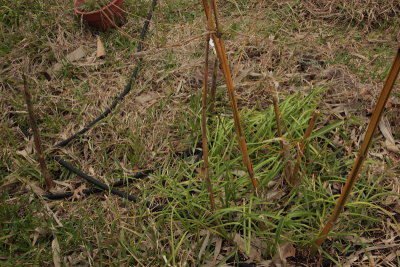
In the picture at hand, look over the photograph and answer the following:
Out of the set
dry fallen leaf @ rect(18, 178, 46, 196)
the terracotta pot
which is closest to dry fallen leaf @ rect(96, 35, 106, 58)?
the terracotta pot

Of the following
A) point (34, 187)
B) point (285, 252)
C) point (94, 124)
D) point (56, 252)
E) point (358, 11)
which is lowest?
point (285, 252)

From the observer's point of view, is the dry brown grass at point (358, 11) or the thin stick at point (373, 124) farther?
the dry brown grass at point (358, 11)

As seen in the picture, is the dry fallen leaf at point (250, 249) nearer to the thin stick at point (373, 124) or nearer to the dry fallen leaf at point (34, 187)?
the thin stick at point (373, 124)

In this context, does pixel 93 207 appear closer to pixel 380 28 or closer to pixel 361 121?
pixel 361 121

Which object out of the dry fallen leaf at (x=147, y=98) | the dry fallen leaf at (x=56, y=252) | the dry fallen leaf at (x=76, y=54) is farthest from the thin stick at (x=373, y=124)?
the dry fallen leaf at (x=76, y=54)

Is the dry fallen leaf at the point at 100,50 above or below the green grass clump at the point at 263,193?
above

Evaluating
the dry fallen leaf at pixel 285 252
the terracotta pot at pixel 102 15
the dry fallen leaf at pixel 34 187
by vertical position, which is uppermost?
the terracotta pot at pixel 102 15

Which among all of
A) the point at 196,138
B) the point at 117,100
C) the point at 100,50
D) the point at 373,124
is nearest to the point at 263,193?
the point at 196,138

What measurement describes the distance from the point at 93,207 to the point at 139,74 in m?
1.05

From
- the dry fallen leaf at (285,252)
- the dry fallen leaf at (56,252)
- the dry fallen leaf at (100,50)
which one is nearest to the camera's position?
the dry fallen leaf at (285,252)

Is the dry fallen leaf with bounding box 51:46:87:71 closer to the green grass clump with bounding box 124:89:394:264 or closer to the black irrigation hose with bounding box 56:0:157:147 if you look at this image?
the black irrigation hose with bounding box 56:0:157:147

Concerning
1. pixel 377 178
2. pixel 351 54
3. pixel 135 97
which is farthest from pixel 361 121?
pixel 135 97

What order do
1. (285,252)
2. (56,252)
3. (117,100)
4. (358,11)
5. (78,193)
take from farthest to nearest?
(358,11) < (117,100) < (78,193) < (56,252) < (285,252)

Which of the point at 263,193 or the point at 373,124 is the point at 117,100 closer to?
the point at 263,193
